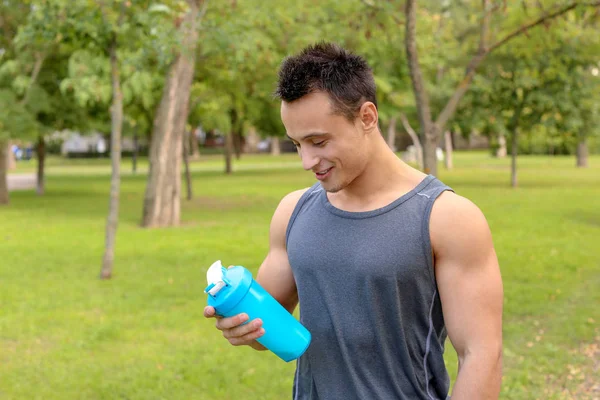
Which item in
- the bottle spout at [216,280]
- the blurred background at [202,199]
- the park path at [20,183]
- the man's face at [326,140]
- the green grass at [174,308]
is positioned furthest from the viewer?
the park path at [20,183]

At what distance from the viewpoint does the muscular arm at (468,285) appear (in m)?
1.94

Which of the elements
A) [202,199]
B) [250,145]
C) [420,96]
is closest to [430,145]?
[420,96]

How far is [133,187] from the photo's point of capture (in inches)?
1137

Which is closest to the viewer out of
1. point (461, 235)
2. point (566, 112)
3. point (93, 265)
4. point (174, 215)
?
point (461, 235)

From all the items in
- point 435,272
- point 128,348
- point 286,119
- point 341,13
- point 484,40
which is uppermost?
point 341,13

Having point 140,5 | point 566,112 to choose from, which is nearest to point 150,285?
point 140,5

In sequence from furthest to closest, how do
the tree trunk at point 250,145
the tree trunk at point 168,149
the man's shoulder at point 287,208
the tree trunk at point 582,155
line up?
1. the tree trunk at point 250,145
2. the tree trunk at point 582,155
3. the tree trunk at point 168,149
4. the man's shoulder at point 287,208

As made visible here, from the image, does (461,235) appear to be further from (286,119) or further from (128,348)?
(128,348)

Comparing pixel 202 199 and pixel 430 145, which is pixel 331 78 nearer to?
pixel 430 145

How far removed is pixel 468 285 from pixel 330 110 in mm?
586

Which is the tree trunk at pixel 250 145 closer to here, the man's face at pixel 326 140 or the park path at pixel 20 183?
the park path at pixel 20 183

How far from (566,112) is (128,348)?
65.4ft

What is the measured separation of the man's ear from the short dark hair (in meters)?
0.01

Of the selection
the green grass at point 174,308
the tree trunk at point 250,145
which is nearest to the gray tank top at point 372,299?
the green grass at point 174,308
